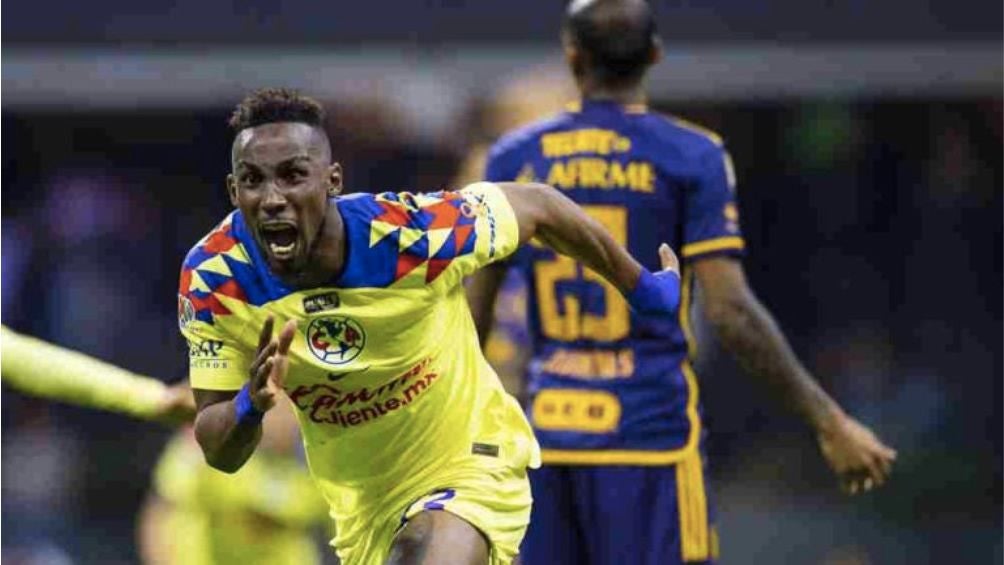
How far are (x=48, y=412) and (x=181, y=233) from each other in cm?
138

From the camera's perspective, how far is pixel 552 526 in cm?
764

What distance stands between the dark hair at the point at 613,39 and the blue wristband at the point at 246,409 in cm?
231

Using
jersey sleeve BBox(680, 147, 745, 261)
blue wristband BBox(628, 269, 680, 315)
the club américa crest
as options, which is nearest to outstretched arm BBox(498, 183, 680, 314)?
blue wristband BBox(628, 269, 680, 315)

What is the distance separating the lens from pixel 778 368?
25.1 feet

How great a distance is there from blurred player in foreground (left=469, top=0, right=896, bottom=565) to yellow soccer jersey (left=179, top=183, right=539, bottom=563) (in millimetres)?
989

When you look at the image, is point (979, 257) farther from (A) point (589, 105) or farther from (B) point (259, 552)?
(A) point (589, 105)

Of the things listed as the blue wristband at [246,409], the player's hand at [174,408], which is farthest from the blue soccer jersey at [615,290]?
the blue wristband at [246,409]

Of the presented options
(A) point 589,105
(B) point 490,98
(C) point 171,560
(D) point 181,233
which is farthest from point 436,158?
(A) point 589,105

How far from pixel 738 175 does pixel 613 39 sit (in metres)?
7.74

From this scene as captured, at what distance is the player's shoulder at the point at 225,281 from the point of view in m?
6.11

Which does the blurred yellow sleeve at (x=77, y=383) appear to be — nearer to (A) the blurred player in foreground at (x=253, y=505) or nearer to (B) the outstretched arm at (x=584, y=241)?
(B) the outstretched arm at (x=584, y=241)

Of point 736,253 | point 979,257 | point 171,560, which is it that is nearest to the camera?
point 736,253

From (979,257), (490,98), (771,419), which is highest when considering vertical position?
(490,98)

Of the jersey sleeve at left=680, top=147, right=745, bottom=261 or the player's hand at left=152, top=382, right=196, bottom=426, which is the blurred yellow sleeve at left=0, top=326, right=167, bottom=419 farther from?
the jersey sleeve at left=680, top=147, right=745, bottom=261
